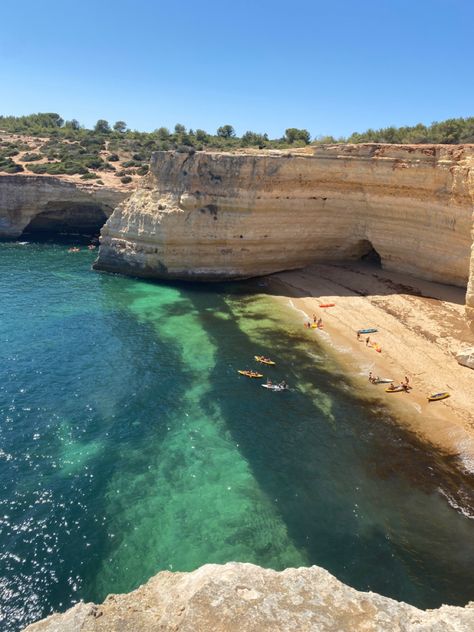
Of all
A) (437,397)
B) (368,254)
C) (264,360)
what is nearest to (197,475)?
(264,360)

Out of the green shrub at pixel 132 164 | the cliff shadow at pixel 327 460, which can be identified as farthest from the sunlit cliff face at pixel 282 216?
the green shrub at pixel 132 164

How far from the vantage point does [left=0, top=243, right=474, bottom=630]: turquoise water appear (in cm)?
1070

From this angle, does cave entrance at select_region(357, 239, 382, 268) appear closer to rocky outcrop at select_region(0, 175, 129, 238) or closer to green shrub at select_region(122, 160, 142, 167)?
rocky outcrop at select_region(0, 175, 129, 238)

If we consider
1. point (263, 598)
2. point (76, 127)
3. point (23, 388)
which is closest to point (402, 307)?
point (23, 388)

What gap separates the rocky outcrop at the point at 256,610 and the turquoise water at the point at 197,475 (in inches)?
169

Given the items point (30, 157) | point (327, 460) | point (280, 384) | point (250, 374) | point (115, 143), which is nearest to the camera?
point (327, 460)

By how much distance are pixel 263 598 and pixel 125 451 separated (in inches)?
366

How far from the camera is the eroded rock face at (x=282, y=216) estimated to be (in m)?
26.7

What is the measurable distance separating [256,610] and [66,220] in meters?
44.2

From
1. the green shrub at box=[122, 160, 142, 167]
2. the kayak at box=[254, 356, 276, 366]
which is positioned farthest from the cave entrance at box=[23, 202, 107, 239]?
the kayak at box=[254, 356, 276, 366]

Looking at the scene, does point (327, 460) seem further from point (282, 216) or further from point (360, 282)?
point (282, 216)

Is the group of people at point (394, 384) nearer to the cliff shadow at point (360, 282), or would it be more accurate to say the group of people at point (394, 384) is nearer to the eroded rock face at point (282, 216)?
the cliff shadow at point (360, 282)

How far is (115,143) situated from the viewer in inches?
2303

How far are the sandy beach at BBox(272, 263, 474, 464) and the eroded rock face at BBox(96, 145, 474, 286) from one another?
5.76 ft
